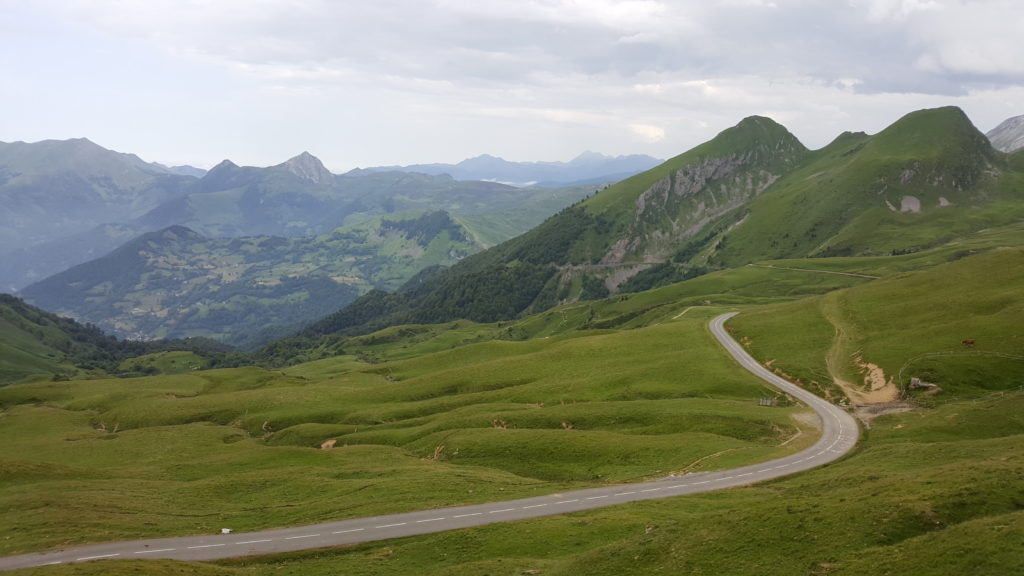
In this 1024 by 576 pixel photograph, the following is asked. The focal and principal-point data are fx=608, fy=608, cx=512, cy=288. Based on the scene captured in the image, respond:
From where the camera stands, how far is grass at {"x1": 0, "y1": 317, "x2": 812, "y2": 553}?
63469 millimetres

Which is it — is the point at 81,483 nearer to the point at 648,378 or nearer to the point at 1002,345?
the point at 648,378

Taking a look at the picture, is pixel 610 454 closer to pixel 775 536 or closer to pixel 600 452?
pixel 600 452

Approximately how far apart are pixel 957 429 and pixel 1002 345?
34.7 meters

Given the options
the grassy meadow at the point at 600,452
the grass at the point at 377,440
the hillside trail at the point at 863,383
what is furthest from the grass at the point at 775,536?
the hillside trail at the point at 863,383

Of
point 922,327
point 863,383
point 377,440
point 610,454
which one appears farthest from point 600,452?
point 922,327

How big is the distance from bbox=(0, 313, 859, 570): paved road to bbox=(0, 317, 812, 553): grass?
2.44 m

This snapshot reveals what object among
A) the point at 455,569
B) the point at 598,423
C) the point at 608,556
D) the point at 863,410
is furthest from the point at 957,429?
the point at 455,569

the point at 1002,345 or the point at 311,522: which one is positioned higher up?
the point at 1002,345

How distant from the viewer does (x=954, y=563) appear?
3269 cm

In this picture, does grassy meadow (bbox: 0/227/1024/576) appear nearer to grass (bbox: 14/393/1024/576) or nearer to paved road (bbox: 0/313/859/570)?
grass (bbox: 14/393/1024/576)

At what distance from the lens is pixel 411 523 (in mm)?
55438

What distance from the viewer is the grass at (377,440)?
63.5 meters

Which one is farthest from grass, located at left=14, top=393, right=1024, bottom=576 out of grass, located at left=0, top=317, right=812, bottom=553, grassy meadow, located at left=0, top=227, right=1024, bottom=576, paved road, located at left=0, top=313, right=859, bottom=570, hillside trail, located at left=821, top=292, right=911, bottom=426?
hillside trail, located at left=821, top=292, right=911, bottom=426

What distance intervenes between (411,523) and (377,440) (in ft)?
159
